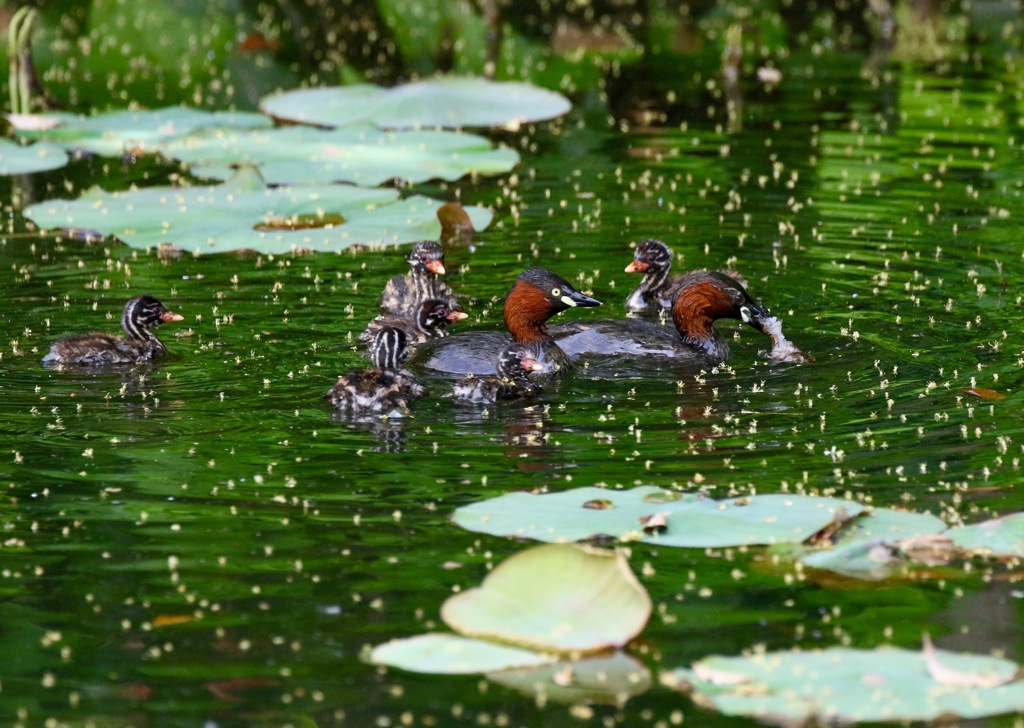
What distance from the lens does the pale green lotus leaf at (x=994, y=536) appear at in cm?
611

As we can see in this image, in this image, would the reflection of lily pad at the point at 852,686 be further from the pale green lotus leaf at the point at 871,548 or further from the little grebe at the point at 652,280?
the little grebe at the point at 652,280

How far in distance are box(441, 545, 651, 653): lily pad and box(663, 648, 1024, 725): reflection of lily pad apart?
29 centimetres

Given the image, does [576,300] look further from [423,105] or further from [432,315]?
[423,105]

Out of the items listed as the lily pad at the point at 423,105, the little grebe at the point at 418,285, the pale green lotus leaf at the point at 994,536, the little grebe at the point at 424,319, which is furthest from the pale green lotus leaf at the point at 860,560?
the lily pad at the point at 423,105

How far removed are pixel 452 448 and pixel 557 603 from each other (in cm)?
239

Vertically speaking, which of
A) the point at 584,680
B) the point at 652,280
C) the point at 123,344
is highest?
the point at 584,680

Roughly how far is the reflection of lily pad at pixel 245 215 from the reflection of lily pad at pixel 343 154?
0.62 m

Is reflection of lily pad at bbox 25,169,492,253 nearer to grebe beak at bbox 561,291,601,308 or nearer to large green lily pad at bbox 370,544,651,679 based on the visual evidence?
grebe beak at bbox 561,291,601,308

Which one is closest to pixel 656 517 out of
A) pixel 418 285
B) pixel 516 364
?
pixel 516 364

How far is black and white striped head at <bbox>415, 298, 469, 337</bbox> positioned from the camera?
1014 cm

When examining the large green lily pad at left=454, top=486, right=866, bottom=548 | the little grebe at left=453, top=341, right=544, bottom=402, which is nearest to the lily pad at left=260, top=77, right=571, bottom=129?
the little grebe at left=453, top=341, right=544, bottom=402

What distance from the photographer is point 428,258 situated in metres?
10.6

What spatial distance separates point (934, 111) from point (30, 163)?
9.56 meters

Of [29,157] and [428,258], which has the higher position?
[428,258]
